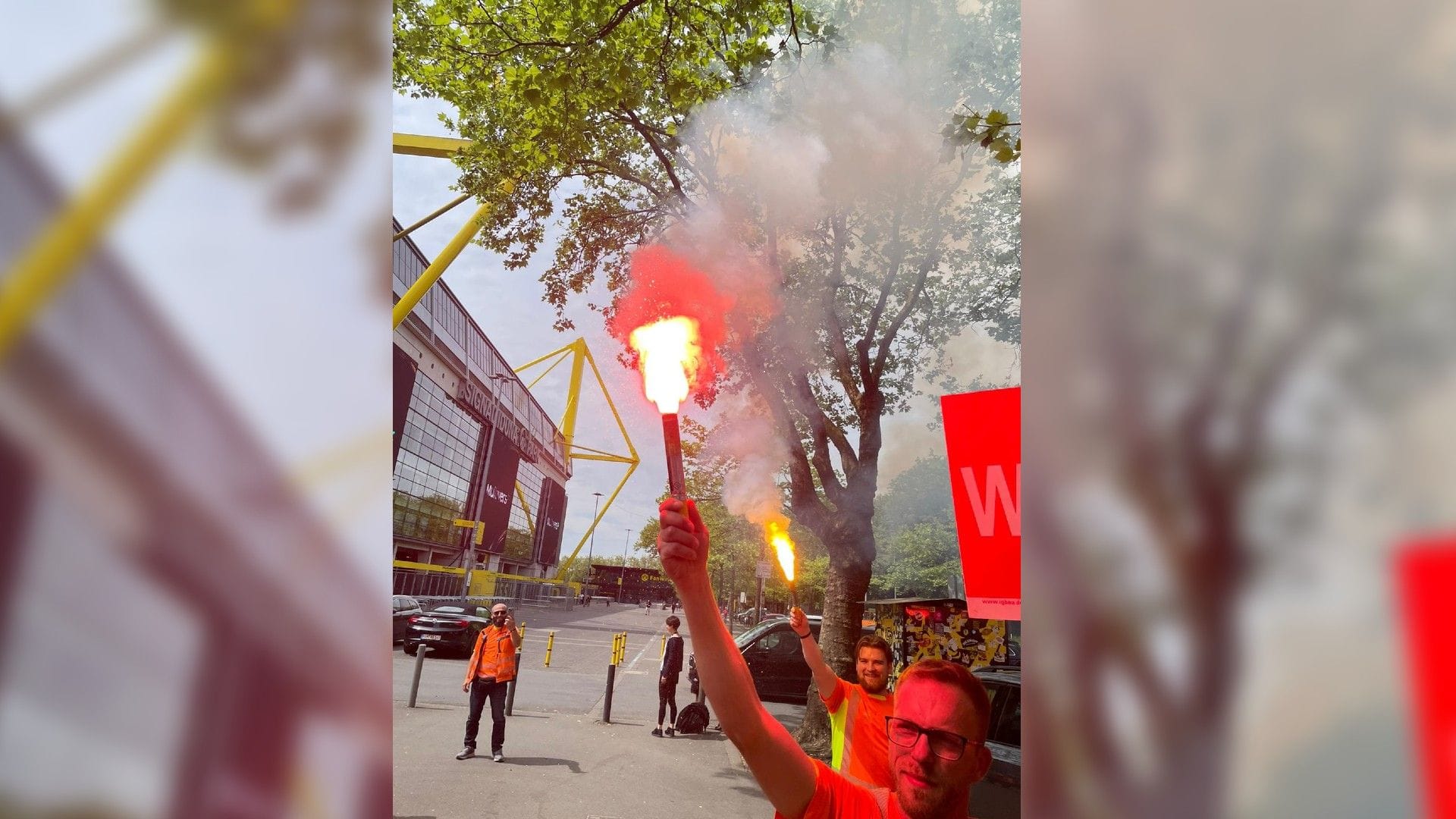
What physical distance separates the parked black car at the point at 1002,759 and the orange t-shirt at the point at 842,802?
7.45 ft

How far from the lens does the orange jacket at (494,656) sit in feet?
20.7

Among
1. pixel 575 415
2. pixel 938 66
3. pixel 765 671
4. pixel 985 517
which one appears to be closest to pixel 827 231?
pixel 938 66

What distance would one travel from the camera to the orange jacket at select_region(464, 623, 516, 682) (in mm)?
6312

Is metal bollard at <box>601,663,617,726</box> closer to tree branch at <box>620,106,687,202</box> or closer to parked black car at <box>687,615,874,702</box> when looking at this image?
parked black car at <box>687,615,874,702</box>

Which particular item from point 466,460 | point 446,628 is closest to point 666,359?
point 446,628

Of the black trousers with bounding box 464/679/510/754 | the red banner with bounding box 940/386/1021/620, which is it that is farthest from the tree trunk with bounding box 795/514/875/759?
the red banner with bounding box 940/386/1021/620

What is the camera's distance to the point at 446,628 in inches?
423

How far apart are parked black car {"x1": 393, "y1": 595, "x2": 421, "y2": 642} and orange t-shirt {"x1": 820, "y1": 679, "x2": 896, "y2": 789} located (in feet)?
30.3

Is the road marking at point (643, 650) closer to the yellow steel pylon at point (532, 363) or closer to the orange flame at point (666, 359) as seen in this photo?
the yellow steel pylon at point (532, 363)

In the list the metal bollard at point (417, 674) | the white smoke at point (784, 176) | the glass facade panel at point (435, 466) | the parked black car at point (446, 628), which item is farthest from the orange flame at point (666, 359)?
the glass facade panel at point (435, 466)

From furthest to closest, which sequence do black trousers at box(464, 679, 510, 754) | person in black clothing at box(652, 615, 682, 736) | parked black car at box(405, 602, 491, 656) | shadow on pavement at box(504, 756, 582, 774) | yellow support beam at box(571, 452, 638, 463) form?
parked black car at box(405, 602, 491, 656), yellow support beam at box(571, 452, 638, 463), person in black clothing at box(652, 615, 682, 736), black trousers at box(464, 679, 510, 754), shadow on pavement at box(504, 756, 582, 774)
